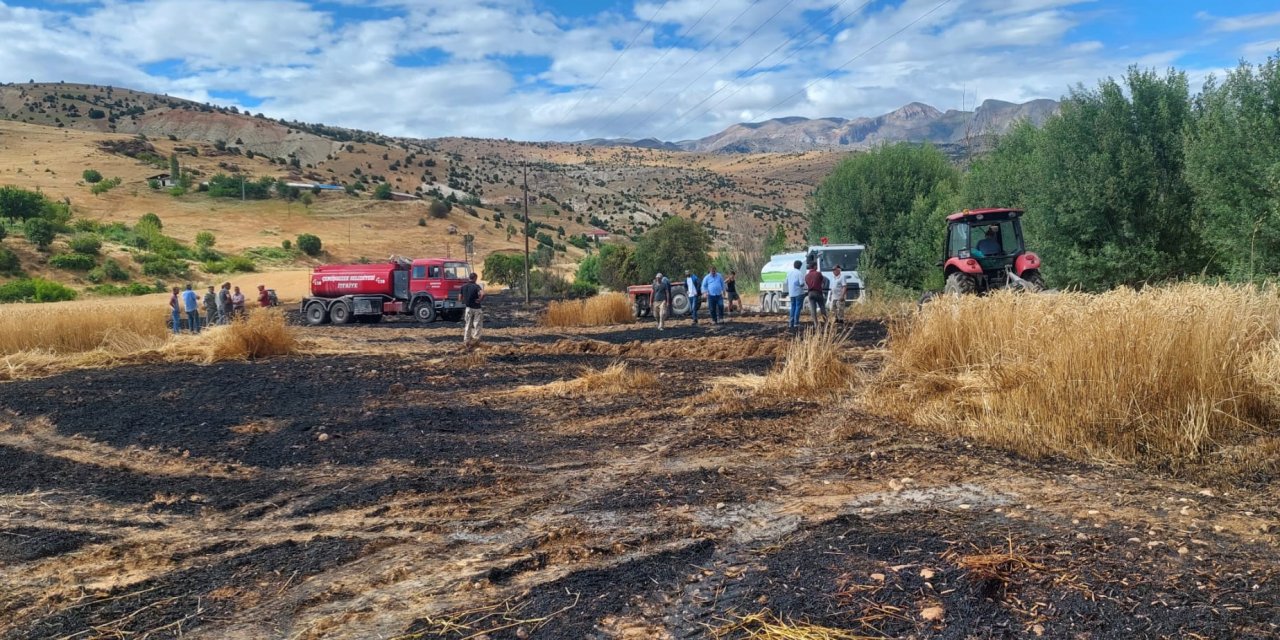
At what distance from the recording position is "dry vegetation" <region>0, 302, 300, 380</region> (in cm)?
1568

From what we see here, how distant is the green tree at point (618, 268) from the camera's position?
4303 centimetres

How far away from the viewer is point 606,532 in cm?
509

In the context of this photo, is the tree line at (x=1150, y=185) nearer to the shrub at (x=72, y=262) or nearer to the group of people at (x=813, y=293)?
the group of people at (x=813, y=293)

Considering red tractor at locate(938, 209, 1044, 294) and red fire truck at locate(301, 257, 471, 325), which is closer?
red tractor at locate(938, 209, 1044, 294)

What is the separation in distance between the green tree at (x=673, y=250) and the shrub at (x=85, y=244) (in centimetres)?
3257

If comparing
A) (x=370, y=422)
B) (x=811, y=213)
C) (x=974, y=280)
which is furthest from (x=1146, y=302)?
(x=811, y=213)

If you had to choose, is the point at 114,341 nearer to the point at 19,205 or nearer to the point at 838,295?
the point at 838,295

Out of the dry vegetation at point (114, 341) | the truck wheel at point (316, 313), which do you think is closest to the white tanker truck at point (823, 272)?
the dry vegetation at point (114, 341)

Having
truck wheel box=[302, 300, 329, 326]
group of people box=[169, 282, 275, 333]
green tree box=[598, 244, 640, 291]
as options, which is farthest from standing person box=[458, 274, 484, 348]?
green tree box=[598, 244, 640, 291]

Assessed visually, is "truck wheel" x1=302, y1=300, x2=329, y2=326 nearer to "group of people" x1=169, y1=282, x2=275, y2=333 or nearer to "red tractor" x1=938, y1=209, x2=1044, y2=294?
"group of people" x1=169, y1=282, x2=275, y2=333

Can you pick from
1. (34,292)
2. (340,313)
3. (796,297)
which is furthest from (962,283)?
(34,292)

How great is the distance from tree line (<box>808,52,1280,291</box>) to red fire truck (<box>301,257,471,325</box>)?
16.2 meters

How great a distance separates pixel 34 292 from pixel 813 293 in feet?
127

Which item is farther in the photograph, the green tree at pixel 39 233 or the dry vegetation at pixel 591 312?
the green tree at pixel 39 233
